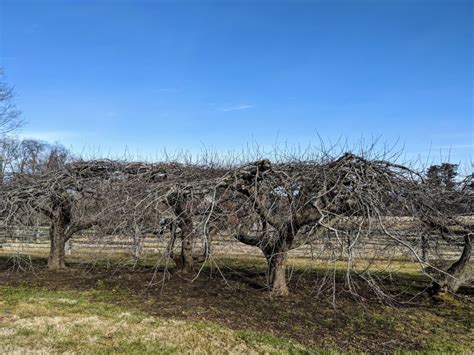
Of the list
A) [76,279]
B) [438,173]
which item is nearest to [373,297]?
[438,173]

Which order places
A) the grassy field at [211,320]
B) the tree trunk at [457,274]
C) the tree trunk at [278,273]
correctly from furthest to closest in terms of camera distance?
the tree trunk at [457,274] < the tree trunk at [278,273] < the grassy field at [211,320]

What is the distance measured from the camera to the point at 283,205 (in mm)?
6449

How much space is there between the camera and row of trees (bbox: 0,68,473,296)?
5645 mm

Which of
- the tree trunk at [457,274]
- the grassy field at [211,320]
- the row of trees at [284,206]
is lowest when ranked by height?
the grassy field at [211,320]

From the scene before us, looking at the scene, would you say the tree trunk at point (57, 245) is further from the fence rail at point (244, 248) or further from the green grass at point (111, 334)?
the green grass at point (111, 334)

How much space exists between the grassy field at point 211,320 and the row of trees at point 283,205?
59cm

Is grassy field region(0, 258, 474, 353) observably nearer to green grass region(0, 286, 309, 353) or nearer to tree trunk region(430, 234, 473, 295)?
green grass region(0, 286, 309, 353)

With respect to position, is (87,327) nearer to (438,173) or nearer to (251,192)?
(251,192)

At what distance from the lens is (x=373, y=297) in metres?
7.11

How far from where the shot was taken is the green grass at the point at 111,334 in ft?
14.3

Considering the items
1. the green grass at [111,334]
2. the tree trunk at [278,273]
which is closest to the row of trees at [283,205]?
the tree trunk at [278,273]

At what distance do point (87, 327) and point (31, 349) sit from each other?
817 mm

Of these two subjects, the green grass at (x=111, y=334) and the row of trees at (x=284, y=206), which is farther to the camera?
the row of trees at (x=284, y=206)

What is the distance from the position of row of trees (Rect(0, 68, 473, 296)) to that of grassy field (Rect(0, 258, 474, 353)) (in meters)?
0.59
